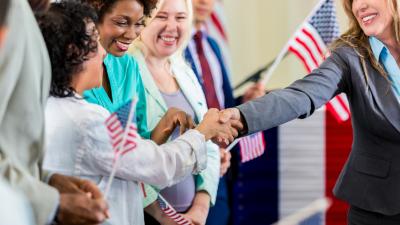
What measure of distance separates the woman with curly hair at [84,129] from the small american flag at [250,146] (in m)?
1.21

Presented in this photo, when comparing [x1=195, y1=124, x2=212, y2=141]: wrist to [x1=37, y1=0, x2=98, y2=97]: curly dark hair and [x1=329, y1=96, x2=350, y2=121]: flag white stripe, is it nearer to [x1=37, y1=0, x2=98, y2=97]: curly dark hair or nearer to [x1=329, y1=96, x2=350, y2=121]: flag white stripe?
[x1=37, y1=0, x2=98, y2=97]: curly dark hair

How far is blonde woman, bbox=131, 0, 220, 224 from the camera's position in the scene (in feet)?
10.2

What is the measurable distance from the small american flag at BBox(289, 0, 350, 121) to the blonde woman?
0.49 m

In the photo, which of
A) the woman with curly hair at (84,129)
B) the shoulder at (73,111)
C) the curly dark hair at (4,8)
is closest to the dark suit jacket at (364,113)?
the woman with curly hair at (84,129)

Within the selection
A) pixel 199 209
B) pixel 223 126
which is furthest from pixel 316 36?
pixel 223 126

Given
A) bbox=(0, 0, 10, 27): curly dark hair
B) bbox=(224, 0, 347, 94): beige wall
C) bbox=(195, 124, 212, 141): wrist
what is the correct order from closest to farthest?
bbox=(0, 0, 10, 27): curly dark hair
bbox=(195, 124, 212, 141): wrist
bbox=(224, 0, 347, 94): beige wall

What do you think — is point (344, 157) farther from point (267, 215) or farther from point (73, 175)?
point (73, 175)

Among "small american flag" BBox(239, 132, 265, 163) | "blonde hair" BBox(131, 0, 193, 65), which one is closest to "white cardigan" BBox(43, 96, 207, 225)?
"blonde hair" BBox(131, 0, 193, 65)

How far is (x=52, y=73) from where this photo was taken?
223 cm

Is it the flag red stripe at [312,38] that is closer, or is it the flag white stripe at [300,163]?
the flag red stripe at [312,38]

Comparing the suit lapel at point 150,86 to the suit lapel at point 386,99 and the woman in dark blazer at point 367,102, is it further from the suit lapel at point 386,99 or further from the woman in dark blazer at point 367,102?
the suit lapel at point 386,99

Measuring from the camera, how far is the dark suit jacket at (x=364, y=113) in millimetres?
2727

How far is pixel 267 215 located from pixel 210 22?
3.47 feet

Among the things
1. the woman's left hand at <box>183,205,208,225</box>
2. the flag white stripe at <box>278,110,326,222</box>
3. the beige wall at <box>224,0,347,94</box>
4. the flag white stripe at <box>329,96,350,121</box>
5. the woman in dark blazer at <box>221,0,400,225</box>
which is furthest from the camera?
the beige wall at <box>224,0,347,94</box>
